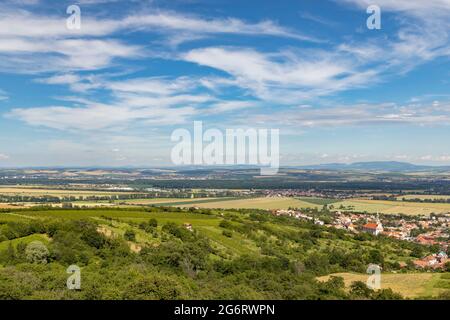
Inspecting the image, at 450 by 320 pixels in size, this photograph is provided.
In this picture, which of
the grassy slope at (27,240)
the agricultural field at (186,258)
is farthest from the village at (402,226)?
the grassy slope at (27,240)

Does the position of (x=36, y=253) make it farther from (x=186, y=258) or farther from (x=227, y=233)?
(x=227, y=233)

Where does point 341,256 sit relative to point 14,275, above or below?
below

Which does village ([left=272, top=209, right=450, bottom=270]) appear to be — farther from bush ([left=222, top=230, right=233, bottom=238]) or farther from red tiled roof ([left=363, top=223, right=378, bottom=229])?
bush ([left=222, top=230, right=233, bottom=238])

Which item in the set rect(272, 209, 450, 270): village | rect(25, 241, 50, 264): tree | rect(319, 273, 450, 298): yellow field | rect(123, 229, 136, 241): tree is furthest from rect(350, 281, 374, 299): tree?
rect(272, 209, 450, 270): village

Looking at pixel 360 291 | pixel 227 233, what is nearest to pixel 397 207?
pixel 227 233
